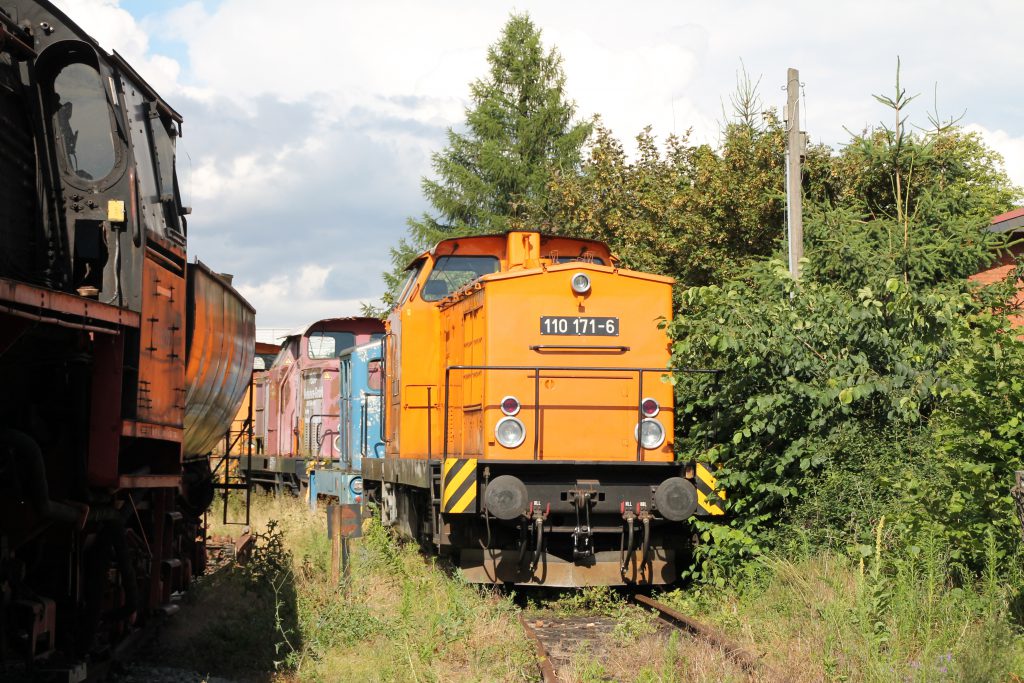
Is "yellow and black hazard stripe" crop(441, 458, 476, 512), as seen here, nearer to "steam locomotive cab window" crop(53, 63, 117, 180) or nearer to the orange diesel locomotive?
the orange diesel locomotive

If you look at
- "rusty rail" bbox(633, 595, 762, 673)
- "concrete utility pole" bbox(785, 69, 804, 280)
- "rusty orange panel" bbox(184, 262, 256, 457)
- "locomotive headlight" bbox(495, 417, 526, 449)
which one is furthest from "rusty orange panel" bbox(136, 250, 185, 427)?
"concrete utility pole" bbox(785, 69, 804, 280)

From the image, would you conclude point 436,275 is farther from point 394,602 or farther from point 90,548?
point 90,548

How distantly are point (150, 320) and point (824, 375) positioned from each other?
5.44m

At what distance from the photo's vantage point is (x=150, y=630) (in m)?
7.74

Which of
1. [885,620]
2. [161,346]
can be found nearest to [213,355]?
[161,346]

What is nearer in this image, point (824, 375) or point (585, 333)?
point (824, 375)

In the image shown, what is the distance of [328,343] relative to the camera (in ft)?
71.0

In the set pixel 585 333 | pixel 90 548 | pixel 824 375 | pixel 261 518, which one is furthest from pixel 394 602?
pixel 261 518

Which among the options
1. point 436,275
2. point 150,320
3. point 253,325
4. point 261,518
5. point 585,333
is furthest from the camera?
point 261,518

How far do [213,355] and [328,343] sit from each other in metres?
13.8

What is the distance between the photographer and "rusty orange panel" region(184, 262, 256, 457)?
725 centimetres

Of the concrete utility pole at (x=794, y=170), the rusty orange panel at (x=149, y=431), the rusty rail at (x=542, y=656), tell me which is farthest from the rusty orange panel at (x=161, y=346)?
the concrete utility pole at (x=794, y=170)

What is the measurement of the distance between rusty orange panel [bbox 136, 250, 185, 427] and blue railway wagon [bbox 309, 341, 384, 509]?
25.3 feet

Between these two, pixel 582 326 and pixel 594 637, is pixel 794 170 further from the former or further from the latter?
pixel 594 637
